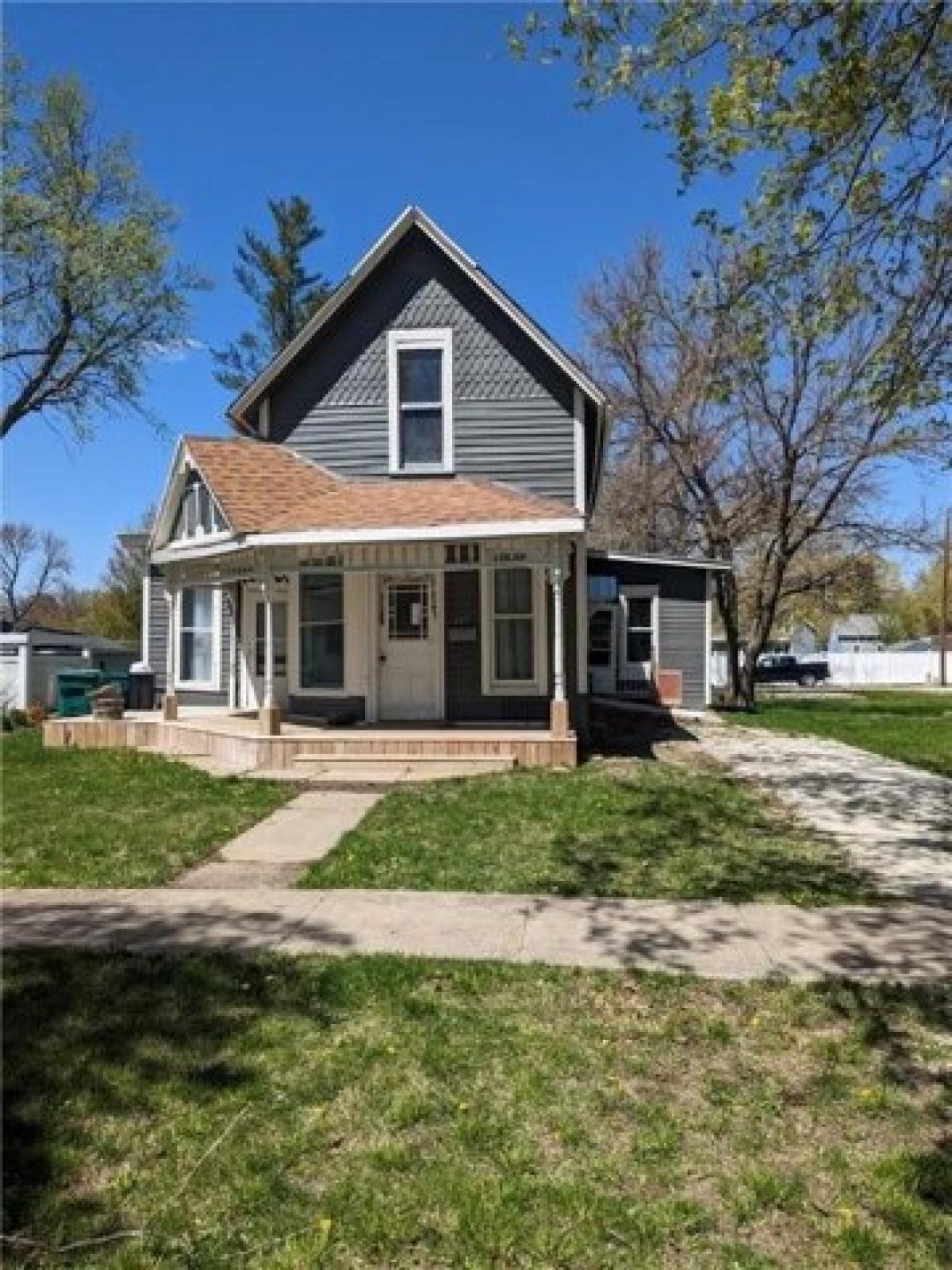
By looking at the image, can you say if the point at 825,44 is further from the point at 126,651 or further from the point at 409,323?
the point at 126,651

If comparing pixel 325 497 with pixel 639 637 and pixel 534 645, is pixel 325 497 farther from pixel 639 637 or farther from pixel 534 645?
pixel 639 637

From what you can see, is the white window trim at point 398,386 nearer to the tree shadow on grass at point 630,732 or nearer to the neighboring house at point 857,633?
the tree shadow on grass at point 630,732

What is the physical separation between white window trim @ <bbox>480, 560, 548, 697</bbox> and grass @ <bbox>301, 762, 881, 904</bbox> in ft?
10.4

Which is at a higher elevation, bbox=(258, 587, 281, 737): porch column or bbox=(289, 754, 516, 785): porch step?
bbox=(258, 587, 281, 737): porch column

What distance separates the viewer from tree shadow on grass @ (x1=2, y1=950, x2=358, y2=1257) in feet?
9.98

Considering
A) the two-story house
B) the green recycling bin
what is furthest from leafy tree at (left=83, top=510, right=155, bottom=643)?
the two-story house

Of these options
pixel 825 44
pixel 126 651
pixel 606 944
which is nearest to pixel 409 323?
pixel 825 44

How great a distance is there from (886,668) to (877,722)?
39.8 m

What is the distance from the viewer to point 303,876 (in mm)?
6883

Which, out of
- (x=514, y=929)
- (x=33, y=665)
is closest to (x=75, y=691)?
(x=33, y=665)

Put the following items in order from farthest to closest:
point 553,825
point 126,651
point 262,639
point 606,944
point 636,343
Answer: point 126,651
point 636,343
point 262,639
point 553,825
point 606,944

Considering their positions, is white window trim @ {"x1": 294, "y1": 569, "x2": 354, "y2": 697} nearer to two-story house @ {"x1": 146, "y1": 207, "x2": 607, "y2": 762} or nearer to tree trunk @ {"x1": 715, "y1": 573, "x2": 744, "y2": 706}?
two-story house @ {"x1": 146, "y1": 207, "x2": 607, "y2": 762}

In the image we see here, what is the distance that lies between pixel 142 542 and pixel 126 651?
31.1 ft

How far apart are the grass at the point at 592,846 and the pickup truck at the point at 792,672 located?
143 ft
